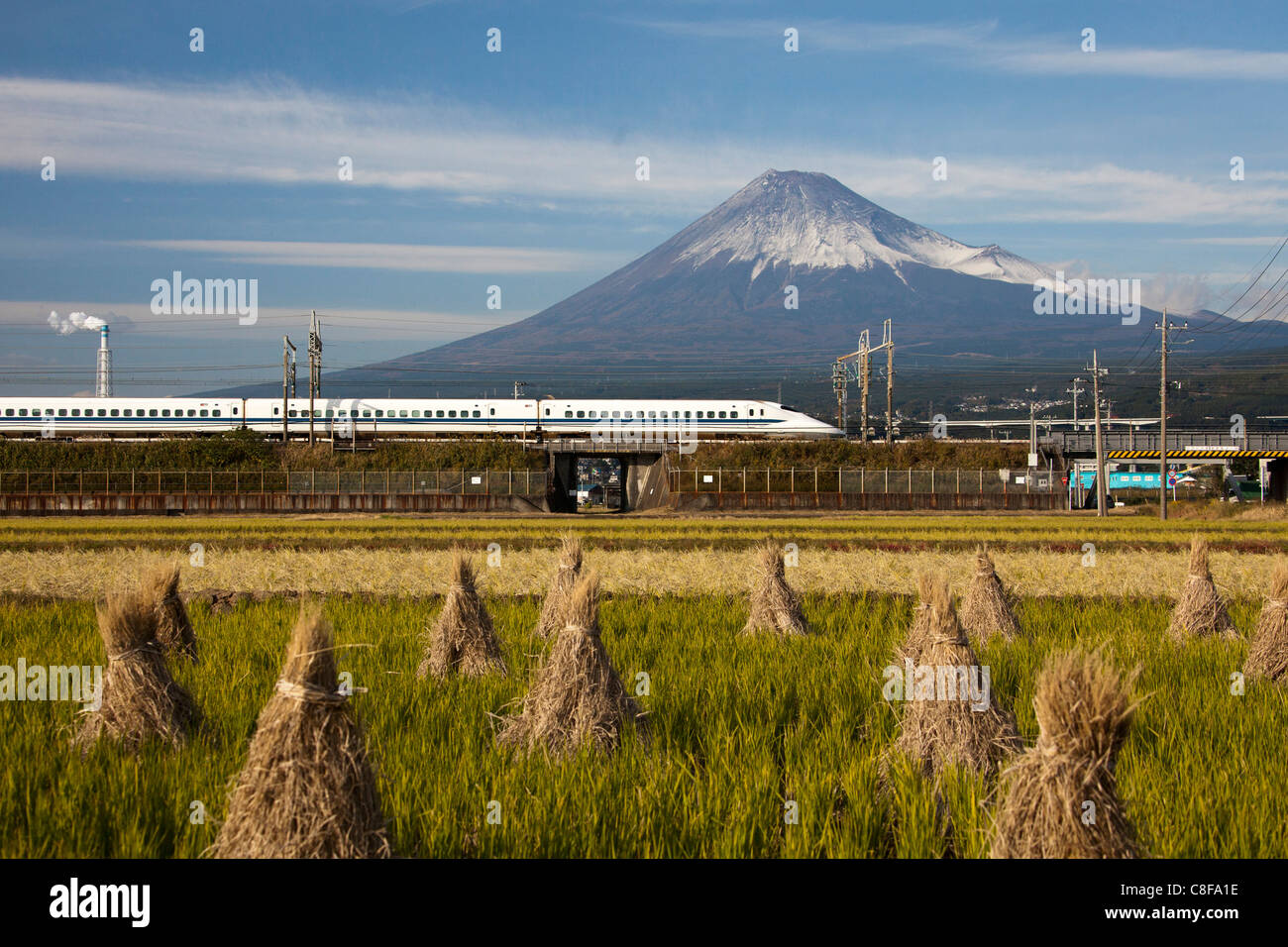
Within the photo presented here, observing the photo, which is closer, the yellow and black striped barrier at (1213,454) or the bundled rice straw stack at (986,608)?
the bundled rice straw stack at (986,608)

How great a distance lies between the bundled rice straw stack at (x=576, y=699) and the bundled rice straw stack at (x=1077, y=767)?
11.6 ft

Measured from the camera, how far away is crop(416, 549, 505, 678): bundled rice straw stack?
11.0 m

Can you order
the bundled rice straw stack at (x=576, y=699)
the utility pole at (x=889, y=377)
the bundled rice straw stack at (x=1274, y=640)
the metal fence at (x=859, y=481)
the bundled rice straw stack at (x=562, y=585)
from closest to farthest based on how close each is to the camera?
the bundled rice straw stack at (x=576, y=699)
the bundled rice straw stack at (x=1274, y=640)
the bundled rice straw stack at (x=562, y=585)
the metal fence at (x=859, y=481)
the utility pole at (x=889, y=377)

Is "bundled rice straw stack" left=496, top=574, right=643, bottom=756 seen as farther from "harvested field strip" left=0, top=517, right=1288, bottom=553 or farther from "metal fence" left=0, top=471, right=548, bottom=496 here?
"metal fence" left=0, top=471, right=548, bottom=496

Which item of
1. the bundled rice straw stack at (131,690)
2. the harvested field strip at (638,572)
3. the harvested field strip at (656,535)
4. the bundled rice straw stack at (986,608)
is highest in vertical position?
the bundled rice straw stack at (131,690)

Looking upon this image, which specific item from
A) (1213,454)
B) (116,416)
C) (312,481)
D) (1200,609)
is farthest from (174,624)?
(116,416)

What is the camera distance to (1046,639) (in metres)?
12.9

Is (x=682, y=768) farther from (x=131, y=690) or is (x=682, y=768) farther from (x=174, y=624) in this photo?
(x=174, y=624)

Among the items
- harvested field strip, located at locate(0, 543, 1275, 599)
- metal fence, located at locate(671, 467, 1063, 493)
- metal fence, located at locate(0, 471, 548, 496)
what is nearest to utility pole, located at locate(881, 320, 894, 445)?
metal fence, located at locate(671, 467, 1063, 493)

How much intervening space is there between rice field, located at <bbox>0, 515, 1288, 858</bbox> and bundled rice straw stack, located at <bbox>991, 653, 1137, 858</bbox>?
865mm

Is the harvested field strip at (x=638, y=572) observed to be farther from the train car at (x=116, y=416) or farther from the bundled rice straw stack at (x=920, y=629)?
the train car at (x=116, y=416)

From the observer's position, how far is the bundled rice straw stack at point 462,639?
11.0 meters

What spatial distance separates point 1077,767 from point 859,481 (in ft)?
181

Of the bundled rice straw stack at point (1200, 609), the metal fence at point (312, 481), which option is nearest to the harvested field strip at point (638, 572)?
the bundled rice straw stack at point (1200, 609)
